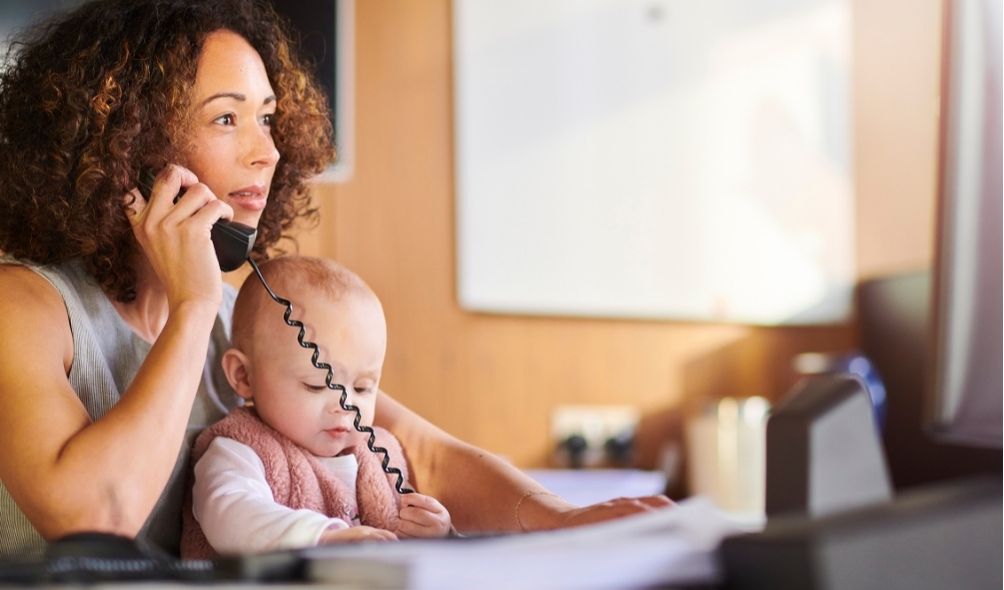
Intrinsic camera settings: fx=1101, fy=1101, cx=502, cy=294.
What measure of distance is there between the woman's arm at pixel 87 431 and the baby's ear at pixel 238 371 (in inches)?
4.3

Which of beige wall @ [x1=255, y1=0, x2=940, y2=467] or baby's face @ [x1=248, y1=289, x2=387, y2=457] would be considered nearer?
baby's face @ [x1=248, y1=289, x2=387, y2=457]

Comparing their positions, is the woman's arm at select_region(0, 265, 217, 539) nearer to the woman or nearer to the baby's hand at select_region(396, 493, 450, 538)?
the woman

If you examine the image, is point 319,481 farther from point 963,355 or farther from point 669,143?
point 669,143

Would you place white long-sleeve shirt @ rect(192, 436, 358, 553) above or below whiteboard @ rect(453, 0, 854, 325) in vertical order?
below

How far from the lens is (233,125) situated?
0.84m

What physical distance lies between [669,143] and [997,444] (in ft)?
7.87

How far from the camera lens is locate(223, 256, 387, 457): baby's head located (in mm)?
833

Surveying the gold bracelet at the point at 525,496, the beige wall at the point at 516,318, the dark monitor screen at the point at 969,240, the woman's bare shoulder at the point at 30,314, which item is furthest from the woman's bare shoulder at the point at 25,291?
the dark monitor screen at the point at 969,240

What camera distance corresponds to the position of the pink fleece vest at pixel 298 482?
81 cm

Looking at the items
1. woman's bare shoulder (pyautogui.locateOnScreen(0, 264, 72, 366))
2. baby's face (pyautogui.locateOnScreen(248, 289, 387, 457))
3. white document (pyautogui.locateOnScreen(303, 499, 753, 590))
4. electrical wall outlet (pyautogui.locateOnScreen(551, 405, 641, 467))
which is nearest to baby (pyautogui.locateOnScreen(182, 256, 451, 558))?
baby's face (pyautogui.locateOnScreen(248, 289, 387, 457))

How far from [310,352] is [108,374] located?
0.52 feet

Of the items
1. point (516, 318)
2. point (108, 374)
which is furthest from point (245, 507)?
point (516, 318)

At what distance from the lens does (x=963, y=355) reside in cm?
68

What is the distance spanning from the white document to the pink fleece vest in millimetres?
301
